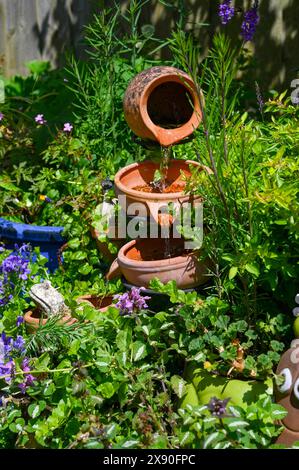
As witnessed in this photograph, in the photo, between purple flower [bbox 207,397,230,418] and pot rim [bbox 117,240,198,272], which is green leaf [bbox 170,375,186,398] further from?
pot rim [bbox 117,240,198,272]

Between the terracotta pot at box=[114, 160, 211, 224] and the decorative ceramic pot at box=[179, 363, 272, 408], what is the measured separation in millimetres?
626

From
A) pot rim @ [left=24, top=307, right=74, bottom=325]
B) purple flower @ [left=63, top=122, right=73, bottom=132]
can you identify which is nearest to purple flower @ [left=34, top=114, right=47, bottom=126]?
purple flower @ [left=63, top=122, right=73, bottom=132]

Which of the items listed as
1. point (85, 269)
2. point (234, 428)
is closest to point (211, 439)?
point (234, 428)

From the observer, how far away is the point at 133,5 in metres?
3.79

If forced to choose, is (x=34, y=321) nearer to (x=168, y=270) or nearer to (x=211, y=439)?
(x=168, y=270)

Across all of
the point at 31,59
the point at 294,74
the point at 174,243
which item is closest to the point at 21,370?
the point at 174,243

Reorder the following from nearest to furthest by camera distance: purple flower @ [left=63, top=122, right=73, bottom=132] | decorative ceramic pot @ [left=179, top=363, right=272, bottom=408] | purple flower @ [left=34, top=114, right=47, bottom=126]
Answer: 1. decorative ceramic pot @ [left=179, top=363, right=272, bottom=408]
2. purple flower @ [left=63, top=122, right=73, bottom=132]
3. purple flower @ [left=34, top=114, right=47, bottom=126]

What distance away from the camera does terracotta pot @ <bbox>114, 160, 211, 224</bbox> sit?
2.85 meters

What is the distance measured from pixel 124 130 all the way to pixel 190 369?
1.66 metres

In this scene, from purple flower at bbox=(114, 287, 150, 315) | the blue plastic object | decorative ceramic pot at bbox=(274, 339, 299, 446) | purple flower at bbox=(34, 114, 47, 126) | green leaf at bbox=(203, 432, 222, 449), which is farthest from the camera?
purple flower at bbox=(34, 114, 47, 126)

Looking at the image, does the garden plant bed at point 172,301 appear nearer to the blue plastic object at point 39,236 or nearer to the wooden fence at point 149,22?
the blue plastic object at point 39,236

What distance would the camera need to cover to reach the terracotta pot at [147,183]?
2852 millimetres

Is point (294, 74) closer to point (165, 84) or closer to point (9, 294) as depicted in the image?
point (165, 84)

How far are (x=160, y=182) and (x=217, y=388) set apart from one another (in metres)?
1.00
